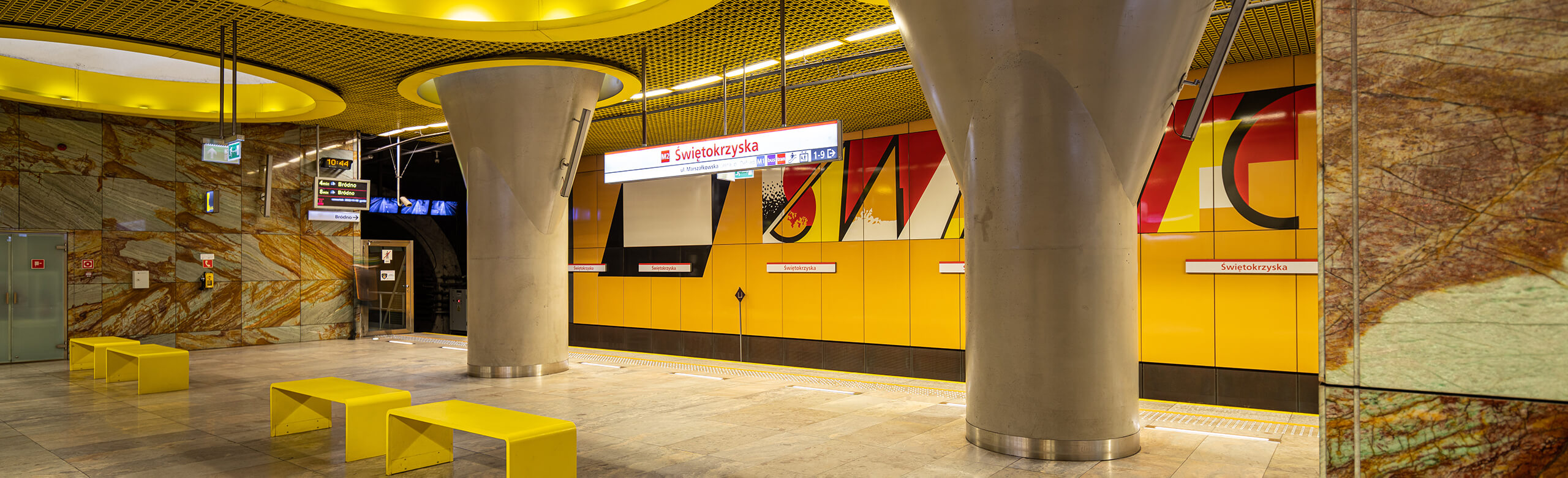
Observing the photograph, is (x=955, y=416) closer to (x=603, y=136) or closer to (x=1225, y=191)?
(x=1225, y=191)

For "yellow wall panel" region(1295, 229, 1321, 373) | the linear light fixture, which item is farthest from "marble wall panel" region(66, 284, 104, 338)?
"yellow wall panel" region(1295, 229, 1321, 373)

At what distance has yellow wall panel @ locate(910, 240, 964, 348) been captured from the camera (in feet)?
35.9

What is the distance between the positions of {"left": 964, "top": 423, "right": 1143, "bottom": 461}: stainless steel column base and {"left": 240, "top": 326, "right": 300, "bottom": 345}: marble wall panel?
12380 millimetres

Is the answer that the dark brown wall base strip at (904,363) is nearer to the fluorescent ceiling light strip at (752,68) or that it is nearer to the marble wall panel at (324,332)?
the marble wall panel at (324,332)

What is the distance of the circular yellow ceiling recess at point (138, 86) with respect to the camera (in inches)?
388

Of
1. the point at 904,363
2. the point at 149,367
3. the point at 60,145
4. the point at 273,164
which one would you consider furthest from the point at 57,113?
the point at 904,363

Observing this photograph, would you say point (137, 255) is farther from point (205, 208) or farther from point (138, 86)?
point (138, 86)

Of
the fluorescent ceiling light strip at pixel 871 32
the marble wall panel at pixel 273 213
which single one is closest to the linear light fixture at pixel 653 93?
the fluorescent ceiling light strip at pixel 871 32

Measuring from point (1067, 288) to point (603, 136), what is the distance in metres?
9.75

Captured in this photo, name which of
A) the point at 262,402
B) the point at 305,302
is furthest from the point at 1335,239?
the point at 305,302

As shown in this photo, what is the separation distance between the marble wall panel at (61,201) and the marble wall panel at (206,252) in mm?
1016

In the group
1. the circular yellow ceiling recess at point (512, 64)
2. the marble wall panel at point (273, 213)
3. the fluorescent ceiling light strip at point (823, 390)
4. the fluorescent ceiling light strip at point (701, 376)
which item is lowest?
the fluorescent ceiling light strip at point (701, 376)

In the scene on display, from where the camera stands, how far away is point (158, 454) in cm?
519

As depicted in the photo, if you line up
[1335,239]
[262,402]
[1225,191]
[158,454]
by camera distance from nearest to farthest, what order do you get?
[1335,239]
[158,454]
[262,402]
[1225,191]
